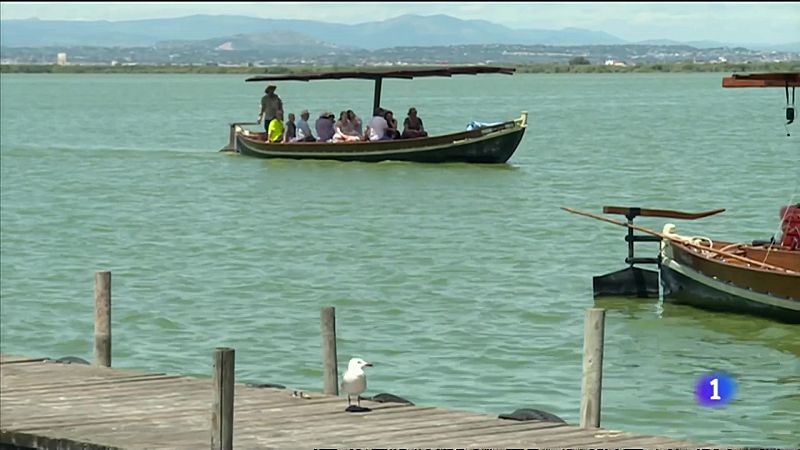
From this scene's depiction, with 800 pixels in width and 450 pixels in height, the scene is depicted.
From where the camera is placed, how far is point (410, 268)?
29.8 meters

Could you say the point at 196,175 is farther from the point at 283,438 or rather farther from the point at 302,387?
the point at 283,438

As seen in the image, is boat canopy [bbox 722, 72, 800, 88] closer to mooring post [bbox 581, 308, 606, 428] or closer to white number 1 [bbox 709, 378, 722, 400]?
white number 1 [bbox 709, 378, 722, 400]

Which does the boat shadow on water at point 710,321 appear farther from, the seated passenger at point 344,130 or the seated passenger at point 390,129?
the seated passenger at point 344,130

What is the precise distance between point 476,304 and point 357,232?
10883 mm

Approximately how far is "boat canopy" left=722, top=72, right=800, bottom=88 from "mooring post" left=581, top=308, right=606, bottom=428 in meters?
8.01

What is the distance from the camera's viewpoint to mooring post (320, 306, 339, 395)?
1511cm

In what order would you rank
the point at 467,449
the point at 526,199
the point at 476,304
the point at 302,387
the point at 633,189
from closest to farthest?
the point at 467,449 → the point at 302,387 → the point at 476,304 → the point at 526,199 → the point at 633,189

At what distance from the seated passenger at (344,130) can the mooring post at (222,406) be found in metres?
33.5

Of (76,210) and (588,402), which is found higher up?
(588,402)

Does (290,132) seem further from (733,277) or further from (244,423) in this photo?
(244,423)

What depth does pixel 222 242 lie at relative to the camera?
114ft

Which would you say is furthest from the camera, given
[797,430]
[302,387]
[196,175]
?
[196,175]

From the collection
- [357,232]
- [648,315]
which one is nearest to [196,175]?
[357,232]

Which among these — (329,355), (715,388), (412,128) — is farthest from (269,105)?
(329,355)
